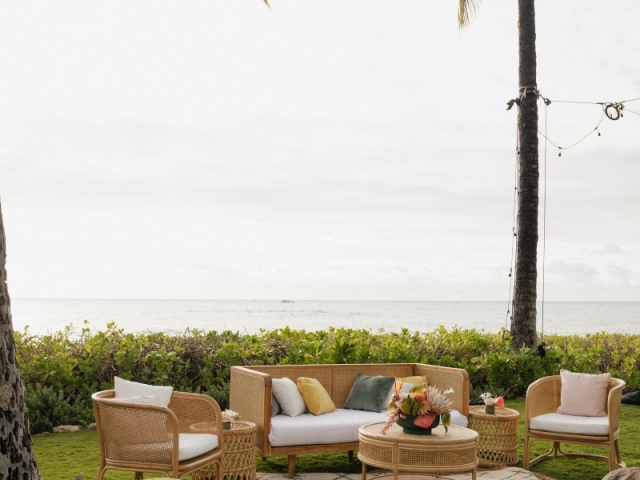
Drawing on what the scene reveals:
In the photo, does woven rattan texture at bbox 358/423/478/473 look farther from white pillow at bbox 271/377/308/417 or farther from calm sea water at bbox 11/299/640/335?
calm sea water at bbox 11/299/640/335

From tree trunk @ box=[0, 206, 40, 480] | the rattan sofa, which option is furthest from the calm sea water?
tree trunk @ box=[0, 206, 40, 480]

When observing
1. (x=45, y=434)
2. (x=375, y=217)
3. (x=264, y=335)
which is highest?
(x=375, y=217)

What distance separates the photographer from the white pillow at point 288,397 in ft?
19.4

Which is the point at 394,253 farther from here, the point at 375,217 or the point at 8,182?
the point at 8,182

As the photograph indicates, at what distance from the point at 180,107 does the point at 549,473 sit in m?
9.47

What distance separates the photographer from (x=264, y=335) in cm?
862

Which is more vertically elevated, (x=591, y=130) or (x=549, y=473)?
(x=591, y=130)

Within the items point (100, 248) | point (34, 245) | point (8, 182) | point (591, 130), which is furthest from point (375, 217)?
point (591, 130)

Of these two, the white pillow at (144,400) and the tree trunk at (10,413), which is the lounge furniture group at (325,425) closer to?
the white pillow at (144,400)

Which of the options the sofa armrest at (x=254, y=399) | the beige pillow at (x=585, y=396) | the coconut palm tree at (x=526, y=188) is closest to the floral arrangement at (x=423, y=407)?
the sofa armrest at (x=254, y=399)

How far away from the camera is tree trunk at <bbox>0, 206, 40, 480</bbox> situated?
2936mm

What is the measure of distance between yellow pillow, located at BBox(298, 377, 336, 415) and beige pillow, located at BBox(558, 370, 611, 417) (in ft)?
6.84

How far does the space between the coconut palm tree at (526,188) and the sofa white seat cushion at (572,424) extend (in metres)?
3.23

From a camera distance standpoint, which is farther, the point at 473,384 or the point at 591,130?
the point at 591,130
